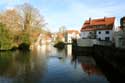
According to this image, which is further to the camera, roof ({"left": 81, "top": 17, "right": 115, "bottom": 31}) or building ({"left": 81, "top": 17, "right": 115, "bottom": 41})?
roof ({"left": 81, "top": 17, "right": 115, "bottom": 31})

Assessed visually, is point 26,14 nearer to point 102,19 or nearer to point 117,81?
point 102,19

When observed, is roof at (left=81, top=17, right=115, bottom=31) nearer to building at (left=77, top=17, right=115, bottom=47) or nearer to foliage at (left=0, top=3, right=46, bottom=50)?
building at (left=77, top=17, right=115, bottom=47)

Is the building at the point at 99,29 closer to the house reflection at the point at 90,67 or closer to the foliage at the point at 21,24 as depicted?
the foliage at the point at 21,24

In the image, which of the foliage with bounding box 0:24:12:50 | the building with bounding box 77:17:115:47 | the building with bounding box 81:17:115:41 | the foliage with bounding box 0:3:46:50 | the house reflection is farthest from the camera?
the building with bounding box 81:17:115:41

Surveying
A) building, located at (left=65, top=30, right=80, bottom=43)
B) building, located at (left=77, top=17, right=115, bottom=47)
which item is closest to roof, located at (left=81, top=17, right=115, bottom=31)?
building, located at (left=77, top=17, right=115, bottom=47)

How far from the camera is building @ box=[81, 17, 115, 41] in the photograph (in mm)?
57188

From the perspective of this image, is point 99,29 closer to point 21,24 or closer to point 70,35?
point 21,24

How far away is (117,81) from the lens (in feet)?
61.9

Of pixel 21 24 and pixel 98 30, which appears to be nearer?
pixel 21 24

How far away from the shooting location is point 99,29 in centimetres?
5931

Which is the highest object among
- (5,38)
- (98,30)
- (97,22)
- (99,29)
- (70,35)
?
(97,22)

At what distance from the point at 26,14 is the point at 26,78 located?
38.0m

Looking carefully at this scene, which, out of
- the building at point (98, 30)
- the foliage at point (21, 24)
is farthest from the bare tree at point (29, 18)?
the building at point (98, 30)

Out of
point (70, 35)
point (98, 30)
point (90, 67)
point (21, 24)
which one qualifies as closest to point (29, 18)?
point (21, 24)
